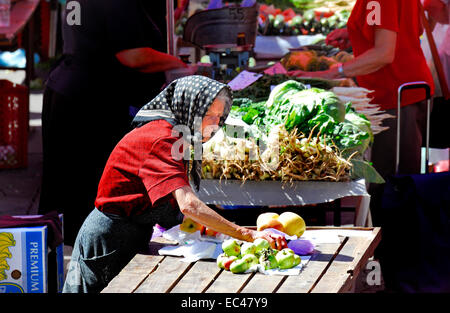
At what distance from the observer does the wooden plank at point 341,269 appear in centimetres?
254

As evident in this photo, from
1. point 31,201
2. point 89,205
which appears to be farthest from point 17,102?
point 89,205

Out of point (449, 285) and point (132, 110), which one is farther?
point (132, 110)

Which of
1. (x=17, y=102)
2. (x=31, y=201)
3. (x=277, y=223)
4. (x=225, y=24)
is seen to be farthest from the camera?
(x=17, y=102)

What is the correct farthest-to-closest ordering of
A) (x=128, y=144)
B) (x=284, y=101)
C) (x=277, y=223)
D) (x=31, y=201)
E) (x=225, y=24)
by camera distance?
1. (x=31, y=201)
2. (x=225, y=24)
3. (x=284, y=101)
4. (x=277, y=223)
5. (x=128, y=144)

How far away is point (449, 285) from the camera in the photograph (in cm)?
359

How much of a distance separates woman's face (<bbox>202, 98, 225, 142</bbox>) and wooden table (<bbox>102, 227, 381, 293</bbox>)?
1.64 ft

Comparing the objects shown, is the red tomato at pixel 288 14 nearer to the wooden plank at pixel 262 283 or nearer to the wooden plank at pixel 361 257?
the wooden plank at pixel 361 257

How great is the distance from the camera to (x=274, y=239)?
9.30ft

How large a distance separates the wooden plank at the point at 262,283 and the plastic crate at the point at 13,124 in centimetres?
453

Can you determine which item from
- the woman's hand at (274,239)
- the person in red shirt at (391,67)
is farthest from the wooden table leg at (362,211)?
the woman's hand at (274,239)

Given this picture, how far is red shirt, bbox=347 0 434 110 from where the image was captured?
15.1ft

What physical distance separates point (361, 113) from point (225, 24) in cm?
118

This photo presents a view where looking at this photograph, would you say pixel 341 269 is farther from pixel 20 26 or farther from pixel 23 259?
pixel 20 26

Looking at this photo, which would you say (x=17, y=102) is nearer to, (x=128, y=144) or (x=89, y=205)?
(x=89, y=205)
